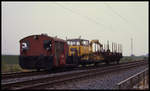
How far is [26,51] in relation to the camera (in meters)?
19.5

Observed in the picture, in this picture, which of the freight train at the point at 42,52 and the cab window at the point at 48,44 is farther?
the cab window at the point at 48,44

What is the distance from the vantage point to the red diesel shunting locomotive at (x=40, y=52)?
18480 millimetres

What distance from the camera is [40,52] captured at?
19.2 metres

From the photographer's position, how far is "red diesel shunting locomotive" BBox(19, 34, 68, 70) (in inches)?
728

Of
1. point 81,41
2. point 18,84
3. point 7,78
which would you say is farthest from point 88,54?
point 18,84

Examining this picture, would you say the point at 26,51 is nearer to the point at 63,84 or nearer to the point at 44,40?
the point at 44,40

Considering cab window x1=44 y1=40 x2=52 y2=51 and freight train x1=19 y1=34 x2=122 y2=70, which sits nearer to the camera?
freight train x1=19 y1=34 x2=122 y2=70

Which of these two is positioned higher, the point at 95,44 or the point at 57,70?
the point at 95,44

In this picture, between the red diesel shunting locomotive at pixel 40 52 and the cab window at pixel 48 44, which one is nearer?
the red diesel shunting locomotive at pixel 40 52

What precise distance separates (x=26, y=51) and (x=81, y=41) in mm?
8001

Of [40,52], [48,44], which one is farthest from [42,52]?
[48,44]

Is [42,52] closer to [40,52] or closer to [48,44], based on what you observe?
[40,52]

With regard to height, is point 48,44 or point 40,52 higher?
point 48,44

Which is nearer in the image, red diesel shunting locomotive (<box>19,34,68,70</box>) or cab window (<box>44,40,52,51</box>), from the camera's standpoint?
red diesel shunting locomotive (<box>19,34,68,70</box>)
